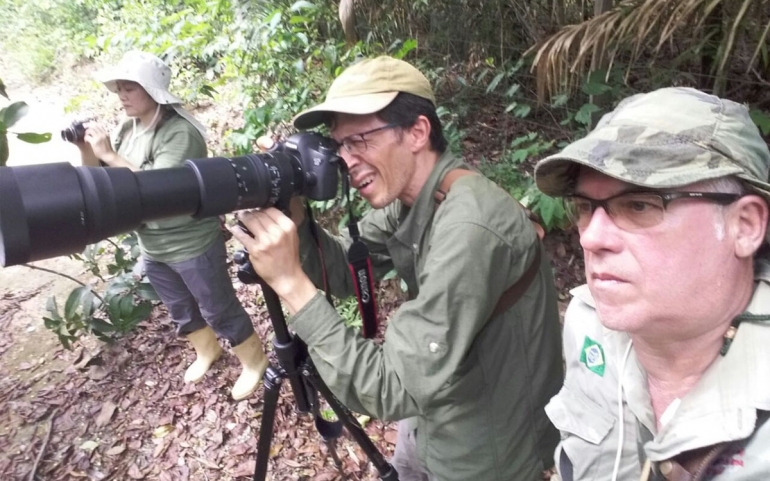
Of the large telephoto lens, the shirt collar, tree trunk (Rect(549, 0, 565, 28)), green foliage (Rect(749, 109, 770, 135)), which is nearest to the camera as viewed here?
the shirt collar

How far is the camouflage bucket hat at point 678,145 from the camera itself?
708mm

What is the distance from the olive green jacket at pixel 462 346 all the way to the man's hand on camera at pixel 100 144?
47.2 inches

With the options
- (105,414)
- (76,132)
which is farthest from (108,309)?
(76,132)

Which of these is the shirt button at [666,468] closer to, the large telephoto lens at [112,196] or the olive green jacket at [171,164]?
the large telephoto lens at [112,196]

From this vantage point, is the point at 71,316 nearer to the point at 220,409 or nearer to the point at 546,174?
the point at 220,409

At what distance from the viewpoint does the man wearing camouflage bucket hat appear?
710 mm

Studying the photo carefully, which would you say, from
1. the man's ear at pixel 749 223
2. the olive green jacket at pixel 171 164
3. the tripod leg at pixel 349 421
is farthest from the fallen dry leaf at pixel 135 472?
the man's ear at pixel 749 223

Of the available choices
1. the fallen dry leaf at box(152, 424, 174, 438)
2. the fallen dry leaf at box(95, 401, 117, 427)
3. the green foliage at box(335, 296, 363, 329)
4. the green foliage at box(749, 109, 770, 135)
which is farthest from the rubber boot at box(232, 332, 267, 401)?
the green foliage at box(749, 109, 770, 135)

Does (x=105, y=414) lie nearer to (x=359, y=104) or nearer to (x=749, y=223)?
(x=359, y=104)

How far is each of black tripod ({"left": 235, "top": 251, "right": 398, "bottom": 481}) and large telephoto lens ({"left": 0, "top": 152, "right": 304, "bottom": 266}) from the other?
0.19 metres

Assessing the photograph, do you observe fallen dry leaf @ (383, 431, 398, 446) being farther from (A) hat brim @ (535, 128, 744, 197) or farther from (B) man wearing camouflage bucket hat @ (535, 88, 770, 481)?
(A) hat brim @ (535, 128, 744, 197)

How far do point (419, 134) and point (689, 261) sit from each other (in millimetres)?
734

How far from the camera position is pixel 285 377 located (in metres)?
1.45

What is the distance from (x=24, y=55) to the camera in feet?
27.0
